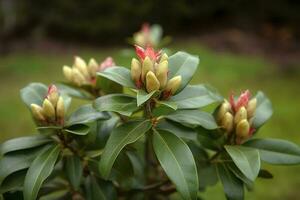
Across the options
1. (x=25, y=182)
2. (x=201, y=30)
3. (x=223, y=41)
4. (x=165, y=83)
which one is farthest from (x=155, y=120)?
(x=201, y=30)

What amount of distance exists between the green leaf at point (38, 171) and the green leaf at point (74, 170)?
9cm

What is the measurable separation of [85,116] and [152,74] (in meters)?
0.24

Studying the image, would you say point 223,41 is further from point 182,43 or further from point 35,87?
point 35,87

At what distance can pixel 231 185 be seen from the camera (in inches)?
49.0

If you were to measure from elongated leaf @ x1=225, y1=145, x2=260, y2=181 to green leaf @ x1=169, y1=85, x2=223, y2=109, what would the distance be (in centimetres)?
14

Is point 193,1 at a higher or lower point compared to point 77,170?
higher

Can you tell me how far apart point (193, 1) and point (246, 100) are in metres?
5.89

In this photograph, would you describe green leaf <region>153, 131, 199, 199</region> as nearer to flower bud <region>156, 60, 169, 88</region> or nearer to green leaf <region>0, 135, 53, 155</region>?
flower bud <region>156, 60, 169, 88</region>

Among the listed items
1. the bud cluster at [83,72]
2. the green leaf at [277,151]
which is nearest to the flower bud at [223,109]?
the green leaf at [277,151]

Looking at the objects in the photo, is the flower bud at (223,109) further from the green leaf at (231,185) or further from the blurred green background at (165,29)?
the blurred green background at (165,29)

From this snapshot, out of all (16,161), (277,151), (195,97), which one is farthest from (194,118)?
(16,161)

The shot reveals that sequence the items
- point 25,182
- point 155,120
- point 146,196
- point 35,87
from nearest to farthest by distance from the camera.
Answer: point 25,182
point 155,120
point 35,87
point 146,196

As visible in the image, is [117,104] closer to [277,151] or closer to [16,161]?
[16,161]

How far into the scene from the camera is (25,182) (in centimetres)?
113
